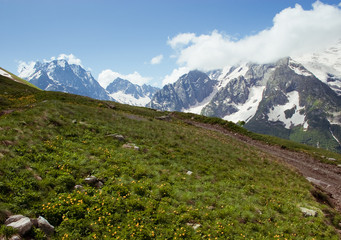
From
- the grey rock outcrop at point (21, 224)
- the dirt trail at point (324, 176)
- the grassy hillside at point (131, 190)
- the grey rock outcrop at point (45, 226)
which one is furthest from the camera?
the dirt trail at point (324, 176)

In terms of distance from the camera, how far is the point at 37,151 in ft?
53.0

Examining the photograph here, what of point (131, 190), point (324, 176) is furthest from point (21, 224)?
point (324, 176)

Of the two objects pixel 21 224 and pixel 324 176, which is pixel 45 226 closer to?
pixel 21 224

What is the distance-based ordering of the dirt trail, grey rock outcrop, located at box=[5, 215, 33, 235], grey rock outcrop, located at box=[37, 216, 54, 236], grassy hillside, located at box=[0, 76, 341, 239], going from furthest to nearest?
the dirt trail
grassy hillside, located at box=[0, 76, 341, 239]
grey rock outcrop, located at box=[37, 216, 54, 236]
grey rock outcrop, located at box=[5, 215, 33, 235]

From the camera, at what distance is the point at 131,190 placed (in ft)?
48.7

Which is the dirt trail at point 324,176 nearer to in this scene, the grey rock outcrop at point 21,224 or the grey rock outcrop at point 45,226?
the grey rock outcrop at point 45,226

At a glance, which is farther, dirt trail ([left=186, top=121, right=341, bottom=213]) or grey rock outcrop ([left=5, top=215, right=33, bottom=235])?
dirt trail ([left=186, top=121, right=341, bottom=213])

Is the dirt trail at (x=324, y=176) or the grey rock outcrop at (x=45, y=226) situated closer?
the grey rock outcrop at (x=45, y=226)

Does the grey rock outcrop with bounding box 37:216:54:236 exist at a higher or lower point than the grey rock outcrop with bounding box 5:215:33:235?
lower

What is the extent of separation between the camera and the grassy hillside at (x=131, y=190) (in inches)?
451

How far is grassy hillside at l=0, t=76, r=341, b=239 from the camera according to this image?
11453 mm

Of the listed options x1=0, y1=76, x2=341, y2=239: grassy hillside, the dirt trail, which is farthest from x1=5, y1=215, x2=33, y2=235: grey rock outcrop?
the dirt trail

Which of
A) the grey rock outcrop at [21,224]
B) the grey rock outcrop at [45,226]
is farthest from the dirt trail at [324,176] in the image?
the grey rock outcrop at [21,224]

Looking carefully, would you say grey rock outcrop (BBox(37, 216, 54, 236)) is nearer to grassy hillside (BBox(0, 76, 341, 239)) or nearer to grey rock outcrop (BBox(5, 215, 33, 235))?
grassy hillside (BBox(0, 76, 341, 239))
